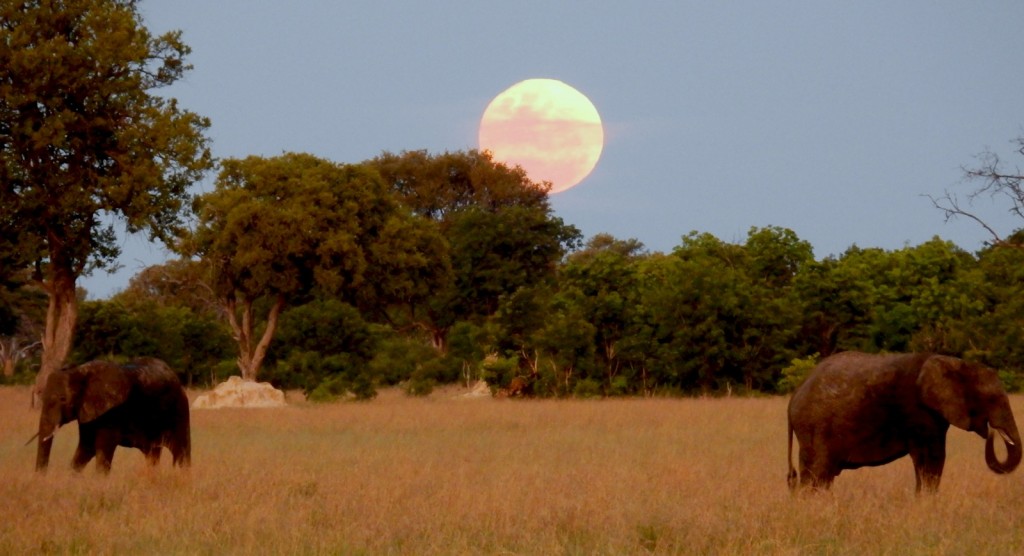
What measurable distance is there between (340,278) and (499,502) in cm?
2824

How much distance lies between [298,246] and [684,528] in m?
29.9

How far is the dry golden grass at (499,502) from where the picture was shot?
1011 cm

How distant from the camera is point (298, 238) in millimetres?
39438

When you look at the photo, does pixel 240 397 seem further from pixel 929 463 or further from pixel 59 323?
pixel 929 463

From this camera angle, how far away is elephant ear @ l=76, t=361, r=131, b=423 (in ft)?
50.7

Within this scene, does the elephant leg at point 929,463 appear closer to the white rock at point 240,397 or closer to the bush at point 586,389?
the bush at point 586,389

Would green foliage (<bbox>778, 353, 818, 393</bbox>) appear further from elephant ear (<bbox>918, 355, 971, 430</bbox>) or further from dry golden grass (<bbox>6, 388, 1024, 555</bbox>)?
elephant ear (<bbox>918, 355, 971, 430</bbox>)

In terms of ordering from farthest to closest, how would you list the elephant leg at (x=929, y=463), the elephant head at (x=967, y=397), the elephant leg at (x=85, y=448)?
the elephant leg at (x=85, y=448), the elephant leg at (x=929, y=463), the elephant head at (x=967, y=397)

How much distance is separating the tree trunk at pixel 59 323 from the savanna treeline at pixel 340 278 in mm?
72

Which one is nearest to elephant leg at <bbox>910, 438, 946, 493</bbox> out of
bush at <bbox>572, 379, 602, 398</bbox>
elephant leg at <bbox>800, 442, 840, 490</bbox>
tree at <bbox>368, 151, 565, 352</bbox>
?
elephant leg at <bbox>800, 442, 840, 490</bbox>

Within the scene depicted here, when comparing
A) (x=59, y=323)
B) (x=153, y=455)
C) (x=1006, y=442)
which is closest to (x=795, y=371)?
(x=59, y=323)

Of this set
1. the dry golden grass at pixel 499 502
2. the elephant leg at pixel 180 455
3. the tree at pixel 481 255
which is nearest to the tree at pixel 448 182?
the tree at pixel 481 255

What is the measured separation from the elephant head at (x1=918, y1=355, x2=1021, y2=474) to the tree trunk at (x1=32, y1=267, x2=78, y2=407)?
2437 centimetres

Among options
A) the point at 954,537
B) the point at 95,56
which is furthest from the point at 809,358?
the point at 954,537
